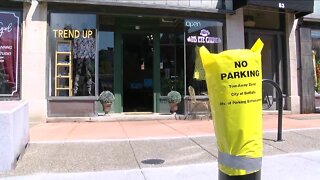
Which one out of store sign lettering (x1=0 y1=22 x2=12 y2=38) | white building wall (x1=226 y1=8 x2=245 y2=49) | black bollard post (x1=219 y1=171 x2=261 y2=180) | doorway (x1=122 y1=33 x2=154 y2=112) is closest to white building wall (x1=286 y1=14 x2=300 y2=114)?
white building wall (x1=226 y1=8 x2=245 y2=49)

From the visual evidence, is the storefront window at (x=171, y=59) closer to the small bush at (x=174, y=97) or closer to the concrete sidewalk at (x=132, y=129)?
the small bush at (x=174, y=97)

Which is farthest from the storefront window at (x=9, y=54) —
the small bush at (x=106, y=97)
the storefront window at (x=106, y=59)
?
the storefront window at (x=106, y=59)

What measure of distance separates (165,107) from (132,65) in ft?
6.14

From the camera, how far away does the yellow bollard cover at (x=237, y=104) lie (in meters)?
3.25

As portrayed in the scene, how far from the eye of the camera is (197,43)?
538 inches

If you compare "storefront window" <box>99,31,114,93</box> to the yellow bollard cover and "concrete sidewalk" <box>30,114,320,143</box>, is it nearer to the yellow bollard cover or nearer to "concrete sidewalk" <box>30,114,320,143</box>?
"concrete sidewalk" <box>30,114,320,143</box>

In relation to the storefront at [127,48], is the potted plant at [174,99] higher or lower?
lower

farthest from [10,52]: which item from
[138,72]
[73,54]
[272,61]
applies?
[272,61]

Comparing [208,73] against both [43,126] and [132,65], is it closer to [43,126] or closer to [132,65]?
[43,126]

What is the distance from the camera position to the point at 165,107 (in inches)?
541

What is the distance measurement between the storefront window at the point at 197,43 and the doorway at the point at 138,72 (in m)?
1.32

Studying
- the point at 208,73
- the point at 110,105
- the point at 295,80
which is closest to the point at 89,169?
the point at 208,73

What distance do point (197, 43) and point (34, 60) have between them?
5.20m

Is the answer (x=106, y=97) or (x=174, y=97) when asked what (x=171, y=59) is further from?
(x=106, y=97)
